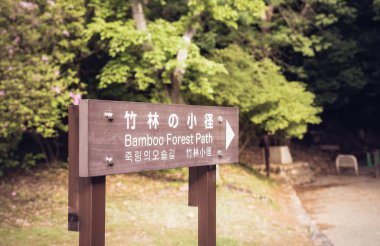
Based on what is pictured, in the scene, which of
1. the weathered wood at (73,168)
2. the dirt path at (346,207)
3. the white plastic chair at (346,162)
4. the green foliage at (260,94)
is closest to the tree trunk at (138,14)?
the green foliage at (260,94)

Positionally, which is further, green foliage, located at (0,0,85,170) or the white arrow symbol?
green foliage, located at (0,0,85,170)

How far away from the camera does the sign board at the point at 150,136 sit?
295 centimetres

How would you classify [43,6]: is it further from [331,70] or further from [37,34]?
[331,70]

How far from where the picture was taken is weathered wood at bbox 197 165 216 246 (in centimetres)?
409

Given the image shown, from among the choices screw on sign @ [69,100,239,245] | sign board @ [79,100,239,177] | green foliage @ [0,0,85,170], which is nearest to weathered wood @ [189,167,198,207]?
screw on sign @ [69,100,239,245]

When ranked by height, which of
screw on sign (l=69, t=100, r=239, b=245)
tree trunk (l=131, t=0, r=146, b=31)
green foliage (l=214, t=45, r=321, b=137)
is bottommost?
screw on sign (l=69, t=100, r=239, b=245)

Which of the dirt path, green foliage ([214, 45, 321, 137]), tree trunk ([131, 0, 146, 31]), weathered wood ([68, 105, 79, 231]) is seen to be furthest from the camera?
green foliage ([214, 45, 321, 137])

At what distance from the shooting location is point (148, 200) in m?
8.97

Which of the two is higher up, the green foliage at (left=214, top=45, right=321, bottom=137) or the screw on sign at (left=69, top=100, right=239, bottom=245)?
the green foliage at (left=214, top=45, right=321, bottom=137)

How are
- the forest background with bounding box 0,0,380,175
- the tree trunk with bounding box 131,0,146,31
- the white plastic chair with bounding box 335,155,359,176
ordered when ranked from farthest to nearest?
the white plastic chair with bounding box 335,155,359,176, the tree trunk with bounding box 131,0,146,31, the forest background with bounding box 0,0,380,175

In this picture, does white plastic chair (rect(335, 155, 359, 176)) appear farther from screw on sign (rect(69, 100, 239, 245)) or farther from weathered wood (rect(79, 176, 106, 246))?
weathered wood (rect(79, 176, 106, 246))

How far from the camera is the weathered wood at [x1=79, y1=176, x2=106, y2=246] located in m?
3.01

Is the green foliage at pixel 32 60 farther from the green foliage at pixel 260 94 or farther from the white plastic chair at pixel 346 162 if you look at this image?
the white plastic chair at pixel 346 162

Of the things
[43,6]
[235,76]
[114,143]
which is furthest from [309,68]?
[114,143]
